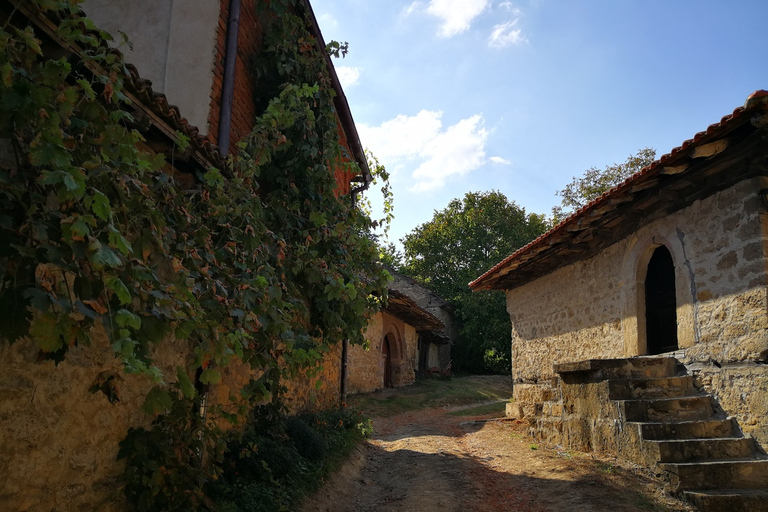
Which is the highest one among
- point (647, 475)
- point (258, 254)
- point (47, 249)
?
point (258, 254)

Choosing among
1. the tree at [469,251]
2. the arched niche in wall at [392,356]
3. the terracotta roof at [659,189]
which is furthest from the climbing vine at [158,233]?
the tree at [469,251]

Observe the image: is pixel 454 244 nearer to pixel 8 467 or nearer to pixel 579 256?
pixel 579 256

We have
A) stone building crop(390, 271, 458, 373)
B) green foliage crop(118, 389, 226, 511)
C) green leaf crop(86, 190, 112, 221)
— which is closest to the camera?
green leaf crop(86, 190, 112, 221)

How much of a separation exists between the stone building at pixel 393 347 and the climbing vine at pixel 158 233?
751 centimetres

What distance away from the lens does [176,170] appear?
5.12 metres

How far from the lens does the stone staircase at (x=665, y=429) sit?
193 inches

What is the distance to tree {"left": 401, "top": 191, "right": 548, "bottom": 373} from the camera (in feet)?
97.2

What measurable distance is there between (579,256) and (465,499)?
15.9 ft

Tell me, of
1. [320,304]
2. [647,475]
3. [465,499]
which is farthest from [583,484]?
[320,304]

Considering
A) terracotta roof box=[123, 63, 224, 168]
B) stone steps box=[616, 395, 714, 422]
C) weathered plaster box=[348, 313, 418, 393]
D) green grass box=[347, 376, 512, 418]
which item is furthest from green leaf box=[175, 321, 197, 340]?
green grass box=[347, 376, 512, 418]

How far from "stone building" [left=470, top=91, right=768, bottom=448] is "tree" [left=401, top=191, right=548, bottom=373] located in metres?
20.4

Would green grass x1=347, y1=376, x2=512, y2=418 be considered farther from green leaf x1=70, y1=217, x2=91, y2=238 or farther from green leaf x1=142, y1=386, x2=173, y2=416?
green leaf x1=70, y1=217, x2=91, y2=238

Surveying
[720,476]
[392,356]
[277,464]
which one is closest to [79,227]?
[277,464]

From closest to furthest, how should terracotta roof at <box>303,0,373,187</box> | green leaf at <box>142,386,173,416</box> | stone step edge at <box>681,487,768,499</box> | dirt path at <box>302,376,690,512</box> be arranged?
green leaf at <box>142,386,173,416</box> < stone step edge at <box>681,487,768,499</box> < dirt path at <box>302,376,690,512</box> < terracotta roof at <box>303,0,373,187</box>
